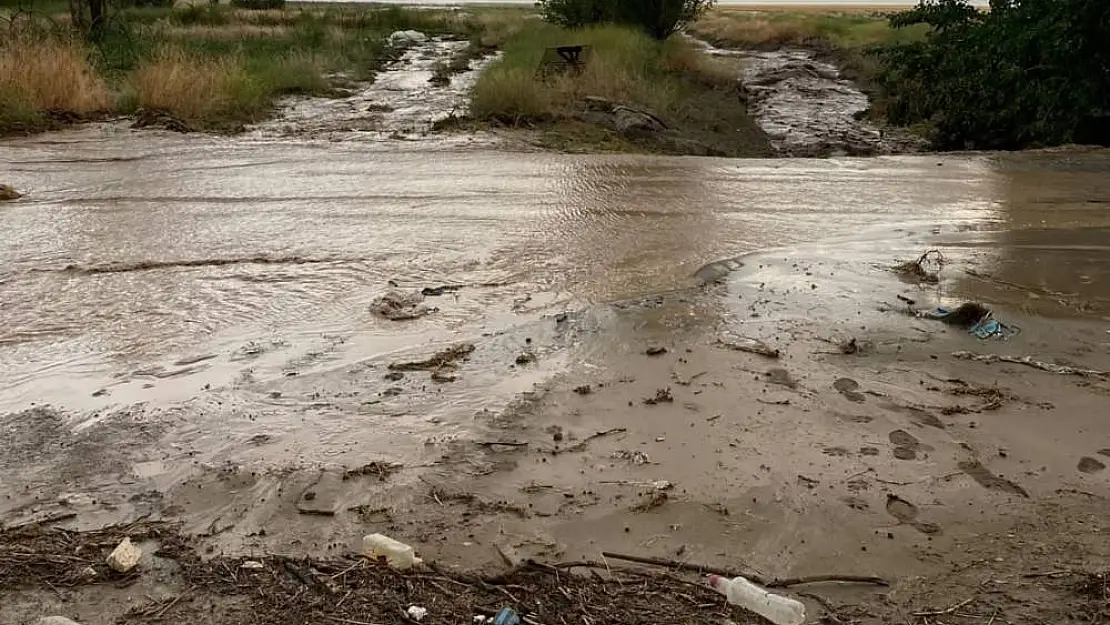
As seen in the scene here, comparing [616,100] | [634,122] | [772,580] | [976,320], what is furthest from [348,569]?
[616,100]

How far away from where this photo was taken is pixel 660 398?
4.29 metres

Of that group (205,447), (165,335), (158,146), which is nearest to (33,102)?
(158,146)

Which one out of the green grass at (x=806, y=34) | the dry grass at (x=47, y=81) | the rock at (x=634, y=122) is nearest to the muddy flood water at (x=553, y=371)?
the rock at (x=634, y=122)

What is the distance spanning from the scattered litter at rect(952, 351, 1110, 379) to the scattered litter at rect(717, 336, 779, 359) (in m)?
0.98

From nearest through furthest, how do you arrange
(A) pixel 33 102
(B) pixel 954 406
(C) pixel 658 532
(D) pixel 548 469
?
1. (C) pixel 658 532
2. (D) pixel 548 469
3. (B) pixel 954 406
4. (A) pixel 33 102

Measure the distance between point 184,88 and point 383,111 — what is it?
341cm

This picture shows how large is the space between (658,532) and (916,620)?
88 cm

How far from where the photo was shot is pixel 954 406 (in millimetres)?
4199

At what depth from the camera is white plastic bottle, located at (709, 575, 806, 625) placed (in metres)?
2.70

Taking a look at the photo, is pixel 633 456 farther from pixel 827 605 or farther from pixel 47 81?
pixel 47 81

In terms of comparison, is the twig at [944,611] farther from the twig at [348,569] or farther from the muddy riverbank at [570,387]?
the twig at [348,569]

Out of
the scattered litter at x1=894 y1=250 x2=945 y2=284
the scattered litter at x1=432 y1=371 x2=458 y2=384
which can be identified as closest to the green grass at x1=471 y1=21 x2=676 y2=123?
the scattered litter at x1=894 y1=250 x2=945 y2=284

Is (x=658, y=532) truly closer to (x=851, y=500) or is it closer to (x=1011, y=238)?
(x=851, y=500)

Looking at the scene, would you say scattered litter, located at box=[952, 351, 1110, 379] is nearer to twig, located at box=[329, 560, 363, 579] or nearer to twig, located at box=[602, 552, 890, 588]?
twig, located at box=[602, 552, 890, 588]
